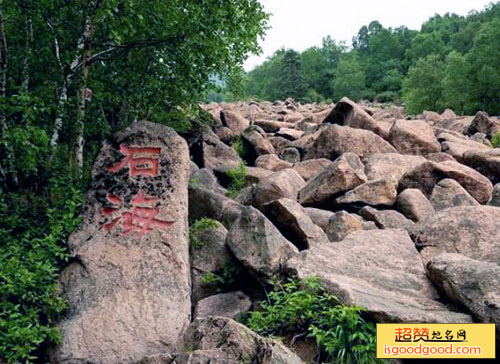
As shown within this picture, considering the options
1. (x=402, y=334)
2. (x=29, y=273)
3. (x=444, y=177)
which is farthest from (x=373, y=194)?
(x=29, y=273)

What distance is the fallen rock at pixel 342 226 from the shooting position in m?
7.26

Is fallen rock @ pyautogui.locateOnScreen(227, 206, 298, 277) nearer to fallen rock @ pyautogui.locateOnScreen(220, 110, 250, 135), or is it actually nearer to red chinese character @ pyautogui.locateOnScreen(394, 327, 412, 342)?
red chinese character @ pyautogui.locateOnScreen(394, 327, 412, 342)

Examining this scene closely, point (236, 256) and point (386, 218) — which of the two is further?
point (386, 218)

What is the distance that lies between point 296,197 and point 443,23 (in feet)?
304

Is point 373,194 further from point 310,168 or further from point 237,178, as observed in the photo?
point 237,178

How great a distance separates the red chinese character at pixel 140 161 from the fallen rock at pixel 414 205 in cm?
443

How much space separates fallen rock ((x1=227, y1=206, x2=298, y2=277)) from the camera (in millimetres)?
5820

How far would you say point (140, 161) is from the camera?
6055 mm

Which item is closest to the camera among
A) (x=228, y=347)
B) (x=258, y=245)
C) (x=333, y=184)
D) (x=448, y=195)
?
(x=228, y=347)

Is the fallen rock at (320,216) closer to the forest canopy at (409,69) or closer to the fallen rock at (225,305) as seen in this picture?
the fallen rock at (225,305)

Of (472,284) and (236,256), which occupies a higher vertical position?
(236,256)

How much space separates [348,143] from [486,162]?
2948 millimetres

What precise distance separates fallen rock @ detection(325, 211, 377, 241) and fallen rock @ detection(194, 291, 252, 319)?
76.7 inches

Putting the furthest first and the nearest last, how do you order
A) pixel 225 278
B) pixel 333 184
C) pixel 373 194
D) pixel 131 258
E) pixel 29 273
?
pixel 333 184 → pixel 373 194 → pixel 225 278 → pixel 131 258 → pixel 29 273
